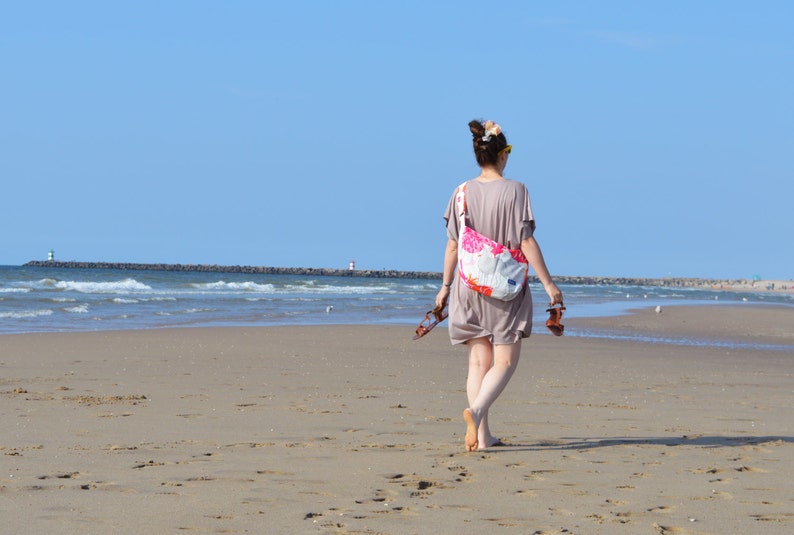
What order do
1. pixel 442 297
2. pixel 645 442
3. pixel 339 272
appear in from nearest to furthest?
Result: 1. pixel 442 297
2. pixel 645 442
3. pixel 339 272

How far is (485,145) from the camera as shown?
5328 millimetres

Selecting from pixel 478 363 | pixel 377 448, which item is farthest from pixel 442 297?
pixel 377 448

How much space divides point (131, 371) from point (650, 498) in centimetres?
622

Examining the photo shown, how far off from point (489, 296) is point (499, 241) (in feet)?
0.96

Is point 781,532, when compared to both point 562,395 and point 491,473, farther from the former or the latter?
point 562,395

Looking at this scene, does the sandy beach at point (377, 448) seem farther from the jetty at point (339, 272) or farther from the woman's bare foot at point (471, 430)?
the jetty at point (339, 272)

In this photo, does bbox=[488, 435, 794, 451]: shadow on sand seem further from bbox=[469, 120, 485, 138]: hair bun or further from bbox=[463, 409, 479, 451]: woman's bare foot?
bbox=[469, 120, 485, 138]: hair bun

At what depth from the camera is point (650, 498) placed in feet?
13.5

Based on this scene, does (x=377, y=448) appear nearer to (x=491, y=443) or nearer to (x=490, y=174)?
(x=491, y=443)

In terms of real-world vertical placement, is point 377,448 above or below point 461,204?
below

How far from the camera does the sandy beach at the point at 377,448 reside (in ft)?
12.3

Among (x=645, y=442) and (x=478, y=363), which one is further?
(x=645, y=442)

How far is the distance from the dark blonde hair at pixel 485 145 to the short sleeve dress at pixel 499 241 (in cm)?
14

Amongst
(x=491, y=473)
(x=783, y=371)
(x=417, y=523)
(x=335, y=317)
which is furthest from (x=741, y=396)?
(x=335, y=317)
